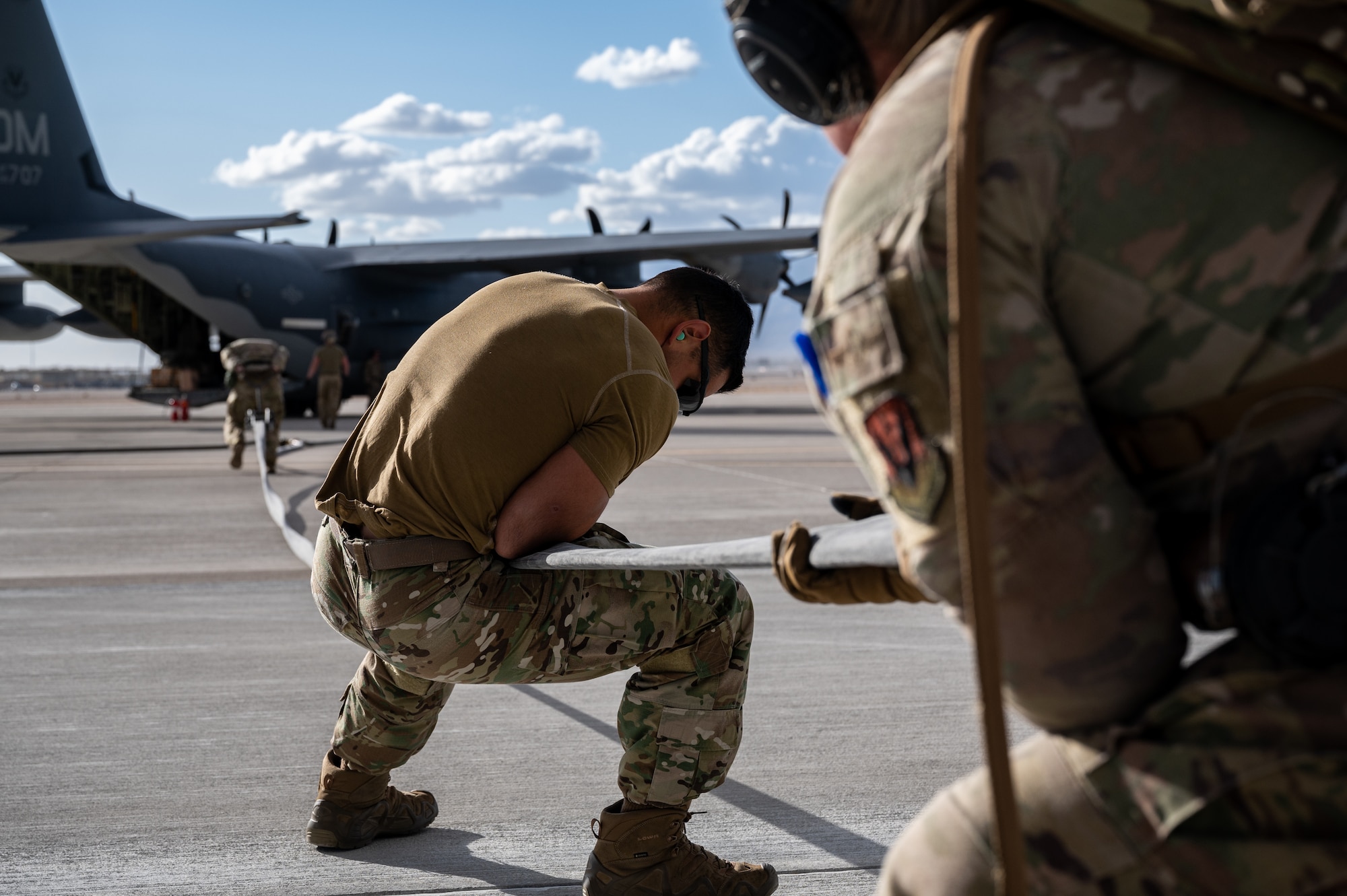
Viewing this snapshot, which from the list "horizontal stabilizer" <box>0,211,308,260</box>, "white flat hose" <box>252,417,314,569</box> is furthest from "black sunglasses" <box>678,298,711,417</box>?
"horizontal stabilizer" <box>0,211,308,260</box>

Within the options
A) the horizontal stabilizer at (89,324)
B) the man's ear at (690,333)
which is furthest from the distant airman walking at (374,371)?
the man's ear at (690,333)

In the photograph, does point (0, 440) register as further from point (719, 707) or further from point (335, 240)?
point (719, 707)

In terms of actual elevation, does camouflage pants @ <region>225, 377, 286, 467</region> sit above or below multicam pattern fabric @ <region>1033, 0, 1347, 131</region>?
below

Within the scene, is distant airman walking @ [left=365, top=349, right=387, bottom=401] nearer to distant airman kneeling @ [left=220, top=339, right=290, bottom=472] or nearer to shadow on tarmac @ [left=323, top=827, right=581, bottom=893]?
distant airman kneeling @ [left=220, top=339, right=290, bottom=472]

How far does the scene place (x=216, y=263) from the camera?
23.3 m

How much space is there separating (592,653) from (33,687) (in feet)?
9.32

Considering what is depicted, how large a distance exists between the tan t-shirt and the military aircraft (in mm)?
21040

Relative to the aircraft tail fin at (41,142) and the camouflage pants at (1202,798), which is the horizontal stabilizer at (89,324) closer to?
the aircraft tail fin at (41,142)

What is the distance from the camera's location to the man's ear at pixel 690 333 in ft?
10.3

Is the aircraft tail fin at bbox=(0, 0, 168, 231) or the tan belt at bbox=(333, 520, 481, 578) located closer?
the tan belt at bbox=(333, 520, 481, 578)

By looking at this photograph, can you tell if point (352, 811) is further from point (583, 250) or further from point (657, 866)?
point (583, 250)

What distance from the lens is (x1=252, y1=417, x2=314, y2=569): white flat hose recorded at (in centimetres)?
702

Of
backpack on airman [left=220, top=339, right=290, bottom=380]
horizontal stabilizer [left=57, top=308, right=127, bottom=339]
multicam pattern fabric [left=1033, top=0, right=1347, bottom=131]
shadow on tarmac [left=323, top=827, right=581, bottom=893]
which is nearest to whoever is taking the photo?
multicam pattern fabric [left=1033, top=0, right=1347, bottom=131]

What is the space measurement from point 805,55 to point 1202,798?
2.99ft
